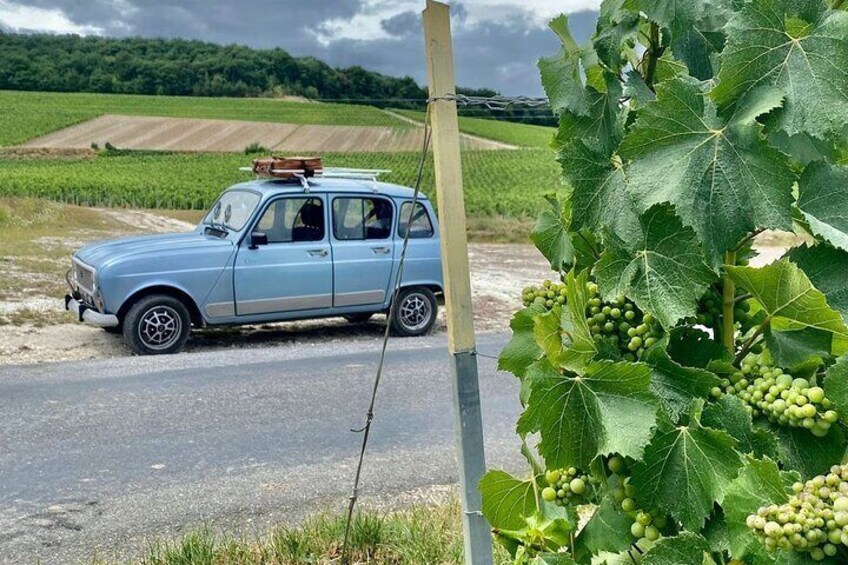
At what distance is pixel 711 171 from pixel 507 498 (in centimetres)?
71

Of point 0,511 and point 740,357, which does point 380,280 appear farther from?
point 740,357

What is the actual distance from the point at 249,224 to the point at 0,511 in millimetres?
5083

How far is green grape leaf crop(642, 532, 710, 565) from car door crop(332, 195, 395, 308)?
883cm

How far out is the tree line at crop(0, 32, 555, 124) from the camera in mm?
18578

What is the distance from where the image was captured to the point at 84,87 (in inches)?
740

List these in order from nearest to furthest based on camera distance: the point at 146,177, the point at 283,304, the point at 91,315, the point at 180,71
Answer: the point at 91,315 → the point at 283,304 → the point at 146,177 → the point at 180,71

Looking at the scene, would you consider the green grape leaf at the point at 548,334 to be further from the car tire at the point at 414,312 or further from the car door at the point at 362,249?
the car tire at the point at 414,312

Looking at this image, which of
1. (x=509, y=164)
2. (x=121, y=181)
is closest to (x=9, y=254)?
(x=121, y=181)

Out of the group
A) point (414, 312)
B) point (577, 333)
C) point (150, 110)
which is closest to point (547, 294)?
point (577, 333)

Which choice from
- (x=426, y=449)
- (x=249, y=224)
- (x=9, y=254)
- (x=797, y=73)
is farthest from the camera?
(x=9, y=254)

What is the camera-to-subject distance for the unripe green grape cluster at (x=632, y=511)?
116 centimetres

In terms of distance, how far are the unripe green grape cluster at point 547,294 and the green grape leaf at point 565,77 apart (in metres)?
0.27

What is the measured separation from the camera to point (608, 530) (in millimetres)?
1243

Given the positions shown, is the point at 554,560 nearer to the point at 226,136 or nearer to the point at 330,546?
the point at 330,546
